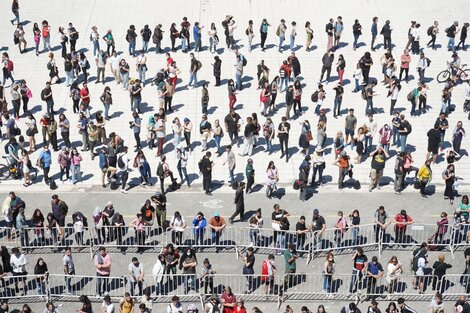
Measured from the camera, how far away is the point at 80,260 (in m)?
25.3

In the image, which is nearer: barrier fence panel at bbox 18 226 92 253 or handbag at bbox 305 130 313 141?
barrier fence panel at bbox 18 226 92 253

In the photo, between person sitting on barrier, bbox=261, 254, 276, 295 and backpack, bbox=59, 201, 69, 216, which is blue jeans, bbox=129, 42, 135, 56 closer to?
backpack, bbox=59, 201, 69, 216

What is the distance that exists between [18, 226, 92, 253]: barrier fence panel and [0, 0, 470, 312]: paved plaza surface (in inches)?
11.9

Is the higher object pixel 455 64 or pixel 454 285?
pixel 455 64

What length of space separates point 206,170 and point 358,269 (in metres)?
6.87

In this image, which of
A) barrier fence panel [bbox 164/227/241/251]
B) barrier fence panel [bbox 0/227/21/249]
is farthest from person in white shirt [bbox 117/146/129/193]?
barrier fence panel [bbox 0/227/21/249]

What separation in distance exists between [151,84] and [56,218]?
11.5m

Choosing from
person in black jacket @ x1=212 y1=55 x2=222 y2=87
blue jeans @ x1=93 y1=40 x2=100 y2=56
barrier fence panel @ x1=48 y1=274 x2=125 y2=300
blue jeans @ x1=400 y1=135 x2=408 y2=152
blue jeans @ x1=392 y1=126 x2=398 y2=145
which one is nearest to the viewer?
barrier fence panel @ x1=48 y1=274 x2=125 y2=300

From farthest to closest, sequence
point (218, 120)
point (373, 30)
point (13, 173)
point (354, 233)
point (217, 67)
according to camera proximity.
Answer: point (373, 30)
point (217, 67)
point (218, 120)
point (13, 173)
point (354, 233)

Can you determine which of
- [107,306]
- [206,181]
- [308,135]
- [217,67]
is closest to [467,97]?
[308,135]

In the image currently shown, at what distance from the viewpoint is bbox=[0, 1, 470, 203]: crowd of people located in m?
28.7

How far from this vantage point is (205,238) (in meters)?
25.9

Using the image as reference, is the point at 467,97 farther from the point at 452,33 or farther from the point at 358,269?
the point at 358,269

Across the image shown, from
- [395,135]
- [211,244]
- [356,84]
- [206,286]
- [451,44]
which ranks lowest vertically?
[206,286]
